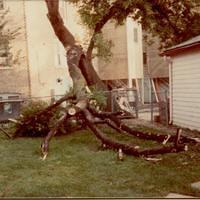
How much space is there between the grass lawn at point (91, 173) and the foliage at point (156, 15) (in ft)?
38.9

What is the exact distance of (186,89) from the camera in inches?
638

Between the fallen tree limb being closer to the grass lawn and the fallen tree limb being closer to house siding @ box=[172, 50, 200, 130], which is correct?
the grass lawn

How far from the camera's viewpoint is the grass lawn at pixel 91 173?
24.6 feet

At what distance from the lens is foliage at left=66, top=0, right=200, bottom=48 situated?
22391mm

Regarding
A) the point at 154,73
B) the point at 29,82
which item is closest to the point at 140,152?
the point at 29,82

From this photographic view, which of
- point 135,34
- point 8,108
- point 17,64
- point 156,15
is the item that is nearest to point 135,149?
point 8,108

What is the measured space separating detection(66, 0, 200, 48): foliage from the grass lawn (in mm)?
11860

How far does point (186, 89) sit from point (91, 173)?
827 cm

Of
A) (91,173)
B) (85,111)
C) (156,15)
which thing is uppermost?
(156,15)

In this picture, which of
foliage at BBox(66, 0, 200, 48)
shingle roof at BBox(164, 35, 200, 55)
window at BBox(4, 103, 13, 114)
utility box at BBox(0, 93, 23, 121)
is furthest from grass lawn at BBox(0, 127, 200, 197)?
foliage at BBox(66, 0, 200, 48)

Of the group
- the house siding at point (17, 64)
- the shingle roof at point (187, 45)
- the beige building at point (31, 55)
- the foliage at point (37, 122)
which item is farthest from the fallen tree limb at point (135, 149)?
the house siding at point (17, 64)

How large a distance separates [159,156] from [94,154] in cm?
170

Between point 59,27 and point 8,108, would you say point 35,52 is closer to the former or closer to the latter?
point 59,27

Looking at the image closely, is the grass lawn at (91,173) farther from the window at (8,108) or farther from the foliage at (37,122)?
the window at (8,108)
